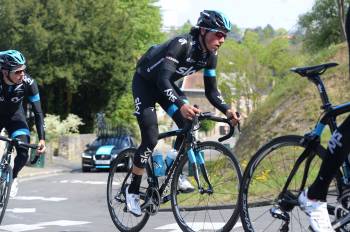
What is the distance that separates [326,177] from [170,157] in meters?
2.49

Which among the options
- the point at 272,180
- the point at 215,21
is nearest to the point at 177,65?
the point at 215,21

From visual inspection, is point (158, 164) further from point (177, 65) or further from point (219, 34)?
point (219, 34)

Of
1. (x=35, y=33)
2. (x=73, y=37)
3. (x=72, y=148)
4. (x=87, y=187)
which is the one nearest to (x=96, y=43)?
(x=73, y=37)

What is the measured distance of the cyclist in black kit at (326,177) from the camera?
14.1 ft

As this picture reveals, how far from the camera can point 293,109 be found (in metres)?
19.4

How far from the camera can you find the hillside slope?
18516 mm

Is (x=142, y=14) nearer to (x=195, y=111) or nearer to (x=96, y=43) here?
(x=96, y=43)

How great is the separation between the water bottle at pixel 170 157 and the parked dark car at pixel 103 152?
24.5m

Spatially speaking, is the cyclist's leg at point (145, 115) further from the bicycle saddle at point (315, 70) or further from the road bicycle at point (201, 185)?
the bicycle saddle at point (315, 70)

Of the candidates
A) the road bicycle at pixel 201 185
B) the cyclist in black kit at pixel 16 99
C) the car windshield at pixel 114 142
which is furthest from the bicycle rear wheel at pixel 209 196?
the car windshield at pixel 114 142

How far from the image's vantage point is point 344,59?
20.6m

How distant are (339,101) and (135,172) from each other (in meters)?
12.3

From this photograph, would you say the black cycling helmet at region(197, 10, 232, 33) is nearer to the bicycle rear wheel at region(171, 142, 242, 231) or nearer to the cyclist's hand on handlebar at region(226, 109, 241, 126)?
the cyclist's hand on handlebar at region(226, 109, 241, 126)

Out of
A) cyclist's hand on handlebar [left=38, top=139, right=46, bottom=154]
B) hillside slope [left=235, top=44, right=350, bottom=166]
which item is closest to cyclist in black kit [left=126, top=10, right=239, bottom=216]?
cyclist's hand on handlebar [left=38, top=139, right=46, bottom=154]
